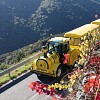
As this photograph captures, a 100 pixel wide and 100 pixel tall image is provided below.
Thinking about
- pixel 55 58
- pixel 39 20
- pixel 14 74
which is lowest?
pixel 39 20

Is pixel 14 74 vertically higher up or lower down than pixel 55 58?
lower down

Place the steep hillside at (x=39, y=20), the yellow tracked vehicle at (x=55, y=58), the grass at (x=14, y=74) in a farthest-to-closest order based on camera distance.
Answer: the steep hillside at (x=39, y=20) → the grass at (x=14, y=74) → the yellow tracked vehicle at (x=55, y=58)

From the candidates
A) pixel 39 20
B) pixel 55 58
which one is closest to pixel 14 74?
pixel 55 58

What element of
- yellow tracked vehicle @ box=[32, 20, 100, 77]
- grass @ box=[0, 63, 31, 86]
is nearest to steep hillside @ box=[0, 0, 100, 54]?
grass @ box=[0, 63, 31, 86]

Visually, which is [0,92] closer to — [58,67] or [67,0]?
[58,67]

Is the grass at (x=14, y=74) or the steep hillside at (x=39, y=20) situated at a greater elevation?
the grass at (x=14, y=74)

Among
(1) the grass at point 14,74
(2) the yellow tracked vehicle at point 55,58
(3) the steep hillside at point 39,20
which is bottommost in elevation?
(3) the steep hillside at point 39,20

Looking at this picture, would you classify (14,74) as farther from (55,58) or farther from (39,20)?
(39,20)

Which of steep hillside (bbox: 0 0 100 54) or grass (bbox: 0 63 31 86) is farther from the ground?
grass (bbox: 0 63 31 86)

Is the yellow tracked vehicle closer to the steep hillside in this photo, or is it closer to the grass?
the grass

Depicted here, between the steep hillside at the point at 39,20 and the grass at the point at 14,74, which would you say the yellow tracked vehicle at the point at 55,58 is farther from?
the steep hillside at the point at 39,20

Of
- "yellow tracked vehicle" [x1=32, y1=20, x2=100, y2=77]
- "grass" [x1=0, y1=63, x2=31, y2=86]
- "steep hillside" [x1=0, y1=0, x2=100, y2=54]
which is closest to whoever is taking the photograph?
"yellow tracked vehicle" [x1=32, y1=20, x2=100, y2=77]

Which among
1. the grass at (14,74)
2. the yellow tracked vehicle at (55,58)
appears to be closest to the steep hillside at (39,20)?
the grass at (14,74)

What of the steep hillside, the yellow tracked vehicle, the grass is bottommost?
the steep hillside
